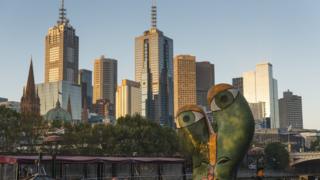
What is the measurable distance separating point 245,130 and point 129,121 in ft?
218

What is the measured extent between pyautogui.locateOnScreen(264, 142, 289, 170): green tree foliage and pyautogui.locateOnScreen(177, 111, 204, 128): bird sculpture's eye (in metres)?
109

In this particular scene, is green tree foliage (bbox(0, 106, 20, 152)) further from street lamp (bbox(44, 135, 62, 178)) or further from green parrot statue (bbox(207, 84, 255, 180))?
green parrot statue (bbox(207, 84, 255, 180))

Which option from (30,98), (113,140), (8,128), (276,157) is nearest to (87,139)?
(113,140)

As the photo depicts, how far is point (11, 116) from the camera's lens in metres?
82.1

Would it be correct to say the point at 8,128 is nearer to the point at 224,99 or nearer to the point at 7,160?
the point at 7,160

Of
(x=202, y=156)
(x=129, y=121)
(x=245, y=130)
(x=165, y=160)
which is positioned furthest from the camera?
(x=129, y=121)

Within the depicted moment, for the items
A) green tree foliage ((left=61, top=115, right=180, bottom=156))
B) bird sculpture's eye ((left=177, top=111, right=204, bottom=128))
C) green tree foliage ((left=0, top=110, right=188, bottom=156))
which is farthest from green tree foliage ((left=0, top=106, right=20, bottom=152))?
bird sculpture's eye ((left=177, top=111, right=204, bottom=128))

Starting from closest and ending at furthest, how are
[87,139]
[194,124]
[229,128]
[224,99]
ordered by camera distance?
1. [229,128]
2. [224,99]
3. [194,124]
4. [87,139]

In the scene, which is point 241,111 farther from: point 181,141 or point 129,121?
point 129,121

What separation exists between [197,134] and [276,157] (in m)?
110

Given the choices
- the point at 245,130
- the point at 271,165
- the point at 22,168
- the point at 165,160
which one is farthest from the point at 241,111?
the point at 271,165

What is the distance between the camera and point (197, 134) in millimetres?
35656

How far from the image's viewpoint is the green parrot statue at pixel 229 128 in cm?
3244

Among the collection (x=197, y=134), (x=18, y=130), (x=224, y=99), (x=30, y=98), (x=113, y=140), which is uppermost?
(x=30, y=98)
